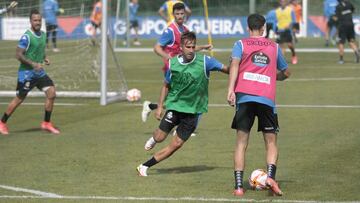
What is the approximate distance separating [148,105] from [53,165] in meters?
2.77

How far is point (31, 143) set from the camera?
14.1m

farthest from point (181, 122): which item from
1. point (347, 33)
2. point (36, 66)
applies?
point (347, 33)

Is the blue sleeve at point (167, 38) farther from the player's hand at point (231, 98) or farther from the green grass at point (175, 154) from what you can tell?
the player's hand at point (231, 98)

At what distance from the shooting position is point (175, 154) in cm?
1285

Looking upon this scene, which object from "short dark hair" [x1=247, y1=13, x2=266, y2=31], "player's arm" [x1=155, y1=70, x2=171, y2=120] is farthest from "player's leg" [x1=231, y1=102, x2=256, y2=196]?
"player's arm" [x1=155, y1=70, x2=171, y2=120]

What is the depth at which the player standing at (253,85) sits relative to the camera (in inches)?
380

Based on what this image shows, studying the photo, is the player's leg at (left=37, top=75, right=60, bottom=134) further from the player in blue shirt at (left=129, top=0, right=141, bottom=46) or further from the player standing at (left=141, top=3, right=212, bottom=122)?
the player in blue shirt at (left=129, top=0, right=141, bottom=46)

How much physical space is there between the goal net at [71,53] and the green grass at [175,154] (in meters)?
0.89

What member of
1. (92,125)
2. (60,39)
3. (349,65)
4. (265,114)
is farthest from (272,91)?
(349,65)

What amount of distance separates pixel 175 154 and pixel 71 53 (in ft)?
38.3

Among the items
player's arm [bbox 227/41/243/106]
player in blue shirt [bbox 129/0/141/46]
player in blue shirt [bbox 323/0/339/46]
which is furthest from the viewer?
player in blue shirt [bbox 129/0/141/46]

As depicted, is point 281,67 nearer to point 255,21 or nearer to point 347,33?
point 255,21

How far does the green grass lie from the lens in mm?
10141

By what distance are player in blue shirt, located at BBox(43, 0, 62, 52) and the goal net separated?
185mm
